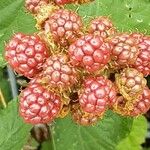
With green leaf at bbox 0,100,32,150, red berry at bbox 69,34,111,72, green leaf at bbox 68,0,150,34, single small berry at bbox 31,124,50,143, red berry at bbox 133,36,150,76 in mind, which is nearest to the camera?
red berry at bbox 69,34,111,72

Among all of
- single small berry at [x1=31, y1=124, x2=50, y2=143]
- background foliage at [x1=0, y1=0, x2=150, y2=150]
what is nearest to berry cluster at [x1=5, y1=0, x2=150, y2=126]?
background foliage at [x1=0, y1=0, x2=150, y2=150]

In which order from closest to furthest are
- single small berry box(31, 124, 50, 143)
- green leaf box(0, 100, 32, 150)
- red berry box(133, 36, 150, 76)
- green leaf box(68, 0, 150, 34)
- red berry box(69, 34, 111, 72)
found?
red berry box(69, 34, 111, 72) < red berry box(133, 36, 150, 76) < green leaf box(68, 0, 150, 34) < green leaf box(0, 100, 32, 150) < single small berry box(31, 124, 50, 143)

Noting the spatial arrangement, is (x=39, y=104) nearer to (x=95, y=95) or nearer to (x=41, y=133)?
(x=95, y=95)

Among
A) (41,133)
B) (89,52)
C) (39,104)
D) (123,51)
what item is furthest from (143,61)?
(41,133)

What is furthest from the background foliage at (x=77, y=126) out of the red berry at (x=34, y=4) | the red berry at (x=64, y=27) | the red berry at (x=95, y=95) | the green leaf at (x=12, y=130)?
the red berry at (x=95, y=95)

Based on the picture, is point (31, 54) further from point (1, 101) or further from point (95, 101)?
point (1, 101)

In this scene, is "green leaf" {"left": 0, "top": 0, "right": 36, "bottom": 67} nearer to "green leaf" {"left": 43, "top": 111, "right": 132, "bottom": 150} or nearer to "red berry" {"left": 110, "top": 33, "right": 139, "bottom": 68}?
"green leaf" {"left": 43, "top": 111, "right": 132, "bottom": 150}

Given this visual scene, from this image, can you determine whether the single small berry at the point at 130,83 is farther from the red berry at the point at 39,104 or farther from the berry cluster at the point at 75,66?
the red berry at the point at 39,104
